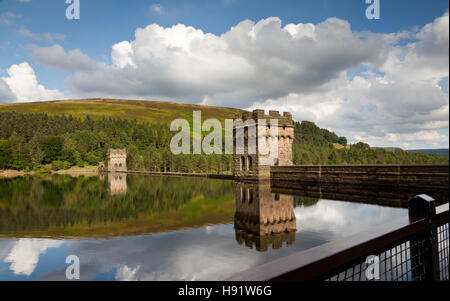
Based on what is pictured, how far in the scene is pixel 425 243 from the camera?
3494 mm

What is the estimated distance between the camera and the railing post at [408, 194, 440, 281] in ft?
11.0

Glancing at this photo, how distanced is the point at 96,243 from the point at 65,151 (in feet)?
271

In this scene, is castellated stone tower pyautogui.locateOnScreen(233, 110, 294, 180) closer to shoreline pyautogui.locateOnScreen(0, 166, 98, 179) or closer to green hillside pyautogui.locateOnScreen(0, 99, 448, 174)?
green hillside pyautogui.locateOnScreen(0, 99, 448, 174)

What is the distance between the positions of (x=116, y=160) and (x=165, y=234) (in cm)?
6408

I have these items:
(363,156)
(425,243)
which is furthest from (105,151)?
(425,243)

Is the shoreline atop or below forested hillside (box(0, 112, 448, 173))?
below

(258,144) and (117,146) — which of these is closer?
(258,144)

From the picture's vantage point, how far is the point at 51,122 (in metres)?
106

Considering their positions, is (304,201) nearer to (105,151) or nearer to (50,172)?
(50,172)

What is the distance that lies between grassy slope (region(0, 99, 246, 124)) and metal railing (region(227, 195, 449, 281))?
14891cm

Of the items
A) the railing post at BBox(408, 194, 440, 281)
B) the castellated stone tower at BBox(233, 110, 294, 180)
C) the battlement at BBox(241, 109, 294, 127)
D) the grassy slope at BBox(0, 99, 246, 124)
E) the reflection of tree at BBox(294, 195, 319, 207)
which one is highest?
the grassy slope at BBox(0, 99, 246, 124)

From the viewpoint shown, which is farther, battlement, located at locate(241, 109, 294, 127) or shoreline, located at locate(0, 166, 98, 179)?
shoreline, located at locate(0, 166, 98, 179)

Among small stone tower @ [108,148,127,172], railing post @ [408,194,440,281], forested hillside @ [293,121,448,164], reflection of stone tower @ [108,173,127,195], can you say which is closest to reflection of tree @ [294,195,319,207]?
railing post @ [408,194,440,281]

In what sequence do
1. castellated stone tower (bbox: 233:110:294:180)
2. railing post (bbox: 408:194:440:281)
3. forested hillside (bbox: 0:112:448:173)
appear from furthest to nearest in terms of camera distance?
forested hillside (bbox: 0:112:448:173) → castellated stone tower (bbox: 233:110:294:180) → railing post (bbox: 408:194:440:281)
